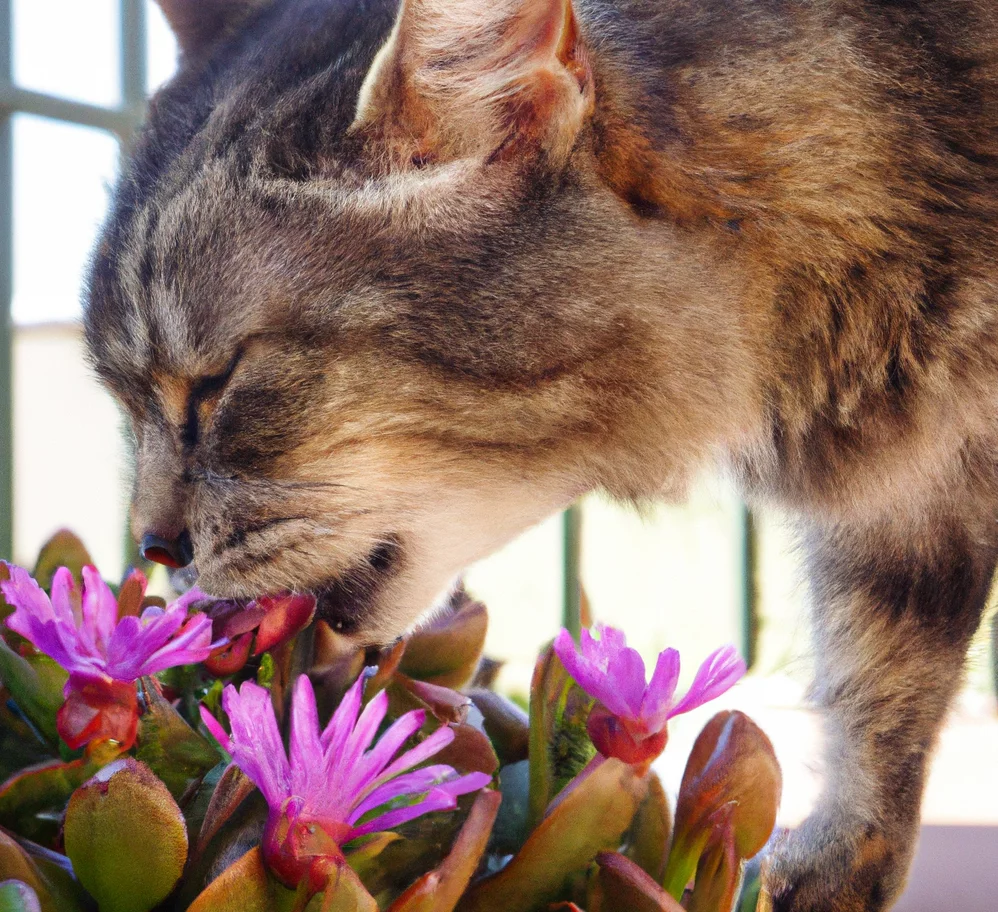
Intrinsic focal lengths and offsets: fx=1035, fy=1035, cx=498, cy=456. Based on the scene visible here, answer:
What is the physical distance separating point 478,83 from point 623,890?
518 mm

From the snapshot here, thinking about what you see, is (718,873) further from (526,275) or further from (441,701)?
(526,275)

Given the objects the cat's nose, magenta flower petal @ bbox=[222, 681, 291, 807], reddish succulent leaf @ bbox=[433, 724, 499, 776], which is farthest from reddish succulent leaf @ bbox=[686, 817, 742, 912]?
the cat's nose

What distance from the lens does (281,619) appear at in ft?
1.89

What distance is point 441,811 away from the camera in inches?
19.3

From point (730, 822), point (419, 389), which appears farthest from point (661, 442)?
point (730, 822)

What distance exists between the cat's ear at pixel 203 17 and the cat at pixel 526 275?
141 mm

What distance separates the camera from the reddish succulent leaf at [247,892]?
0.39m

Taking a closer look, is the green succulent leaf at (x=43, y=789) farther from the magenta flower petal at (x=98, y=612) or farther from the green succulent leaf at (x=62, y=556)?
the green succulent leaf at (x=62, y=556)

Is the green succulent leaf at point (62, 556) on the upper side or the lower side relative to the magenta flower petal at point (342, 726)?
lower

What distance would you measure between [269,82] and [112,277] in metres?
0.20

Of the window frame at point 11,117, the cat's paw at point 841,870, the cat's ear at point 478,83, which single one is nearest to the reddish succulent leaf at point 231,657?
the cat's ear at point 478,83

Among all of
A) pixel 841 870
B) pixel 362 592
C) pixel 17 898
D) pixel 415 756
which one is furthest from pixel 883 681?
pixel 17 898

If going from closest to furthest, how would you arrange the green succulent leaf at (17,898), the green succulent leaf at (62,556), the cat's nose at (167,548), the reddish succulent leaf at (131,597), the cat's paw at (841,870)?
the green succulent leaf at (17,898)
the reddish succulent leaf at (131,597)
the green succulent leaf at (62,556)
the cat's nose at (167,548)
the cat's paw at (841,870)

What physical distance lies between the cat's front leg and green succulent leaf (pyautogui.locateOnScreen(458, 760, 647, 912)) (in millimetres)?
556
